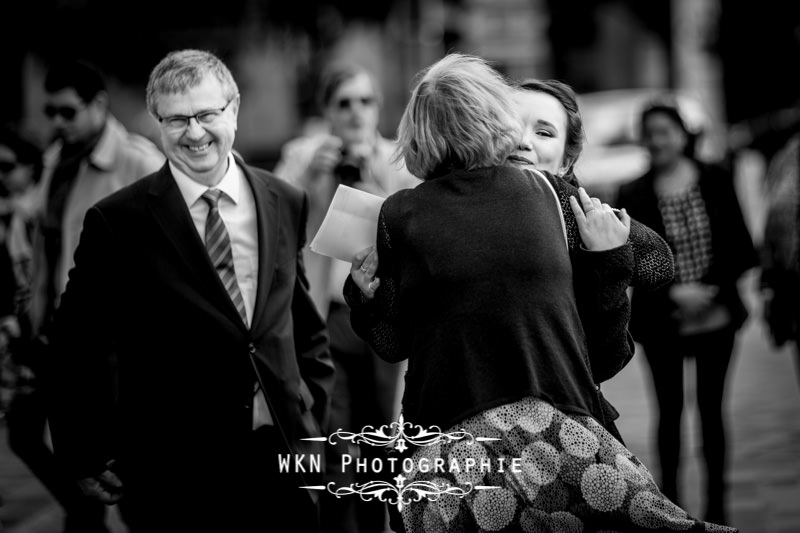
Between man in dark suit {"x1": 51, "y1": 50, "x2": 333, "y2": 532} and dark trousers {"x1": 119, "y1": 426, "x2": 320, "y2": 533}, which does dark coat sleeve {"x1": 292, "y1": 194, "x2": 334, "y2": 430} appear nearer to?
man in dark suit {"x1": 51, "y1": 50, "x2": 333, "y2": 532}

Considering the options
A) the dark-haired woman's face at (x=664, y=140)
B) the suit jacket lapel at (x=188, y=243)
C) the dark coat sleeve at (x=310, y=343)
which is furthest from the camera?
the dark-haired woman's face at (x=664, y=140)

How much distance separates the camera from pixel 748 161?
70.5ft

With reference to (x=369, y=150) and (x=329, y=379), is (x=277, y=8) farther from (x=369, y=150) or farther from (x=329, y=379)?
(x=329, y=379)

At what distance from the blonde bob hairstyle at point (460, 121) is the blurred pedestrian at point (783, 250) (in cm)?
312

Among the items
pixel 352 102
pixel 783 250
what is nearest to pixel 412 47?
pixel 352 102

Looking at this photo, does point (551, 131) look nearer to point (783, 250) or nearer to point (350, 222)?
point (350, 222)

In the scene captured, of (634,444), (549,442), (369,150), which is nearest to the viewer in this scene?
(549,442)

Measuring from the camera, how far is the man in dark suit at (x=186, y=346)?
3705mm

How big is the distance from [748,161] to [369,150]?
17083mm

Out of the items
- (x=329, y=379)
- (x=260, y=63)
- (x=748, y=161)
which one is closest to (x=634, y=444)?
(x=329, y=379)

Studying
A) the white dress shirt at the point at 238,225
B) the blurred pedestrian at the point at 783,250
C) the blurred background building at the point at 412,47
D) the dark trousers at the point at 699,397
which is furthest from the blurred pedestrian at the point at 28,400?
the blurred background building at the point at 412,47

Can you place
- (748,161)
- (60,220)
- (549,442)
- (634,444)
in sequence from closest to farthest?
(549,442) → (60,220) → (634,444) → (748,161)

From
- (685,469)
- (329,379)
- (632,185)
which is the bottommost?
(685,469)

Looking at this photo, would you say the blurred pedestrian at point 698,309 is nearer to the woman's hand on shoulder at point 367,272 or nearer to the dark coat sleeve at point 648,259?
the dark coat sleeve at point 648,259
